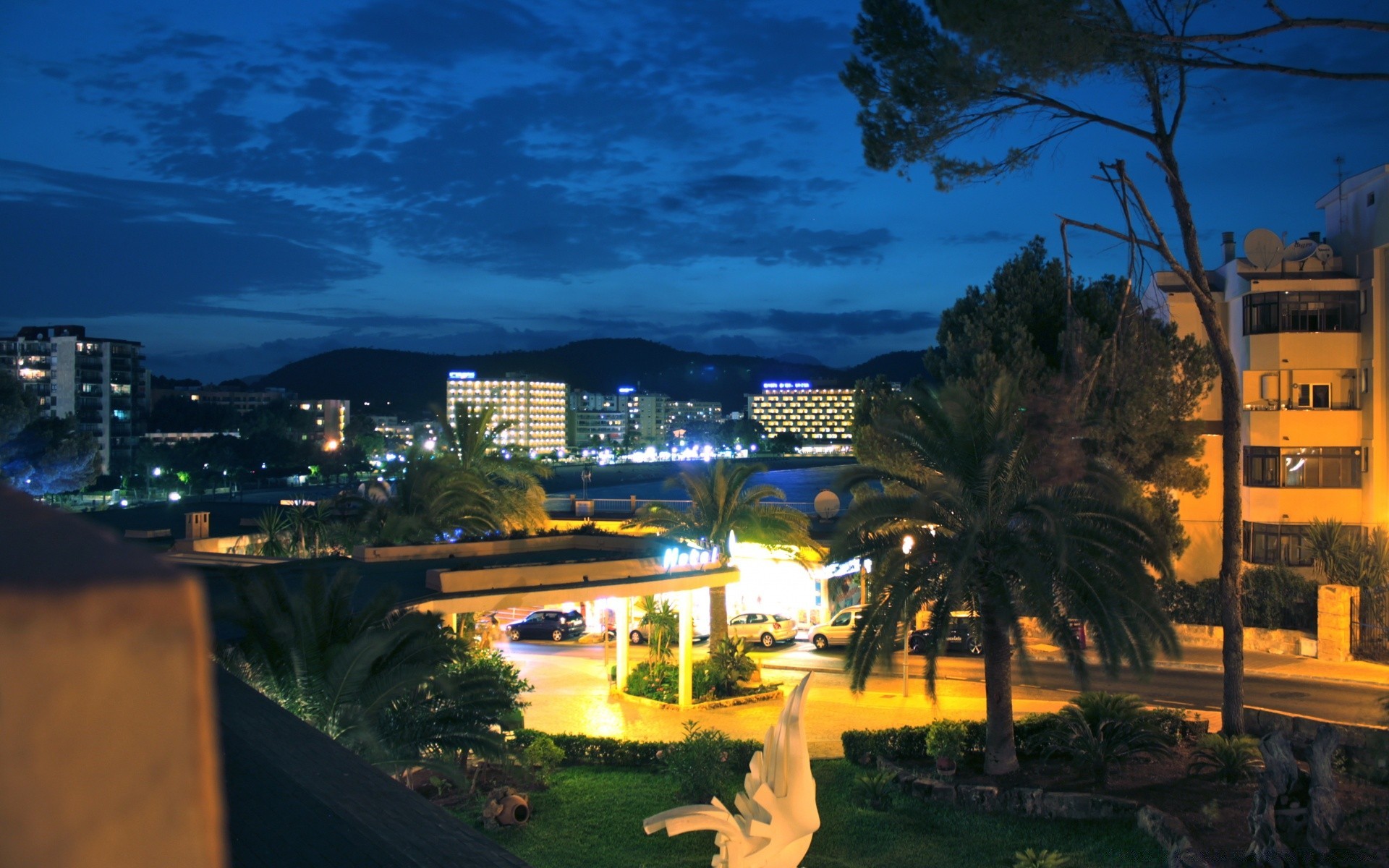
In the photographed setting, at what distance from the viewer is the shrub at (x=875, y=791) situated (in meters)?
16.0

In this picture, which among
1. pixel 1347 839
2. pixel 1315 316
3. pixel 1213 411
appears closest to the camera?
pixel 1347 839

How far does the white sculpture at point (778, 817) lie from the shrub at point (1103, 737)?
20.3ft

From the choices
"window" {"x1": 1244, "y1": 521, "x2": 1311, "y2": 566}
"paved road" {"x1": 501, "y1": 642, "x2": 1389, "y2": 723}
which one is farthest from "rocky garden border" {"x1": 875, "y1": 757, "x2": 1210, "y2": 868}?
"window" {"x1": 1244, "y1": 521, "x2": 1311, "y2": 566}

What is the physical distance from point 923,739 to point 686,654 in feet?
21.5

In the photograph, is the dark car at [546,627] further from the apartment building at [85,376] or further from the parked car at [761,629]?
the apartment building at [85,376]

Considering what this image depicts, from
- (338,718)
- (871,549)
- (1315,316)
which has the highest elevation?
(1315,316)

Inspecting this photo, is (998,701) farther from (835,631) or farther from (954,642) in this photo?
(835,631)

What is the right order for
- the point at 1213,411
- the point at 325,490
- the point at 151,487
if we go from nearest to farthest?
the point at 1213,411 → the point at 151,487 → the point at 325,490

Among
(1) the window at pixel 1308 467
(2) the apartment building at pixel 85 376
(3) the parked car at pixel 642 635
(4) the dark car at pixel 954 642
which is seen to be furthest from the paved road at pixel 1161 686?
(2) the apartment building at pixel 85 376

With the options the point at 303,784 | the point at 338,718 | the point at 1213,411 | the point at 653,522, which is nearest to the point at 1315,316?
the point at 1213,411

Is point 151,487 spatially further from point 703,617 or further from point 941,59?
point 941,59

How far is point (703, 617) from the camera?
35031 mm

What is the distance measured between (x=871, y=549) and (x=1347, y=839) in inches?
282

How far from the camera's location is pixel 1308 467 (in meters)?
30.8
